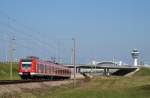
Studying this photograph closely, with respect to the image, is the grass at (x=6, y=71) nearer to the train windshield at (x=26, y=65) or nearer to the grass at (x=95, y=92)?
the train windshield at (x=26, y=65)

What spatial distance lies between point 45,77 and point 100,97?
39895 mm

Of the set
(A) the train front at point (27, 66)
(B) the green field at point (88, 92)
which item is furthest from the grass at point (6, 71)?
(A) the train front at point (27, 66)

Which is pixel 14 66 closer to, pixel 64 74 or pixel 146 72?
pixel 64 74

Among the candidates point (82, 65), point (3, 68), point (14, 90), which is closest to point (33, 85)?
point (14, 90)

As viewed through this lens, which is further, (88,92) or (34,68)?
(34,68)

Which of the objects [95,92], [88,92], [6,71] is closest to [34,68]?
[88,92]

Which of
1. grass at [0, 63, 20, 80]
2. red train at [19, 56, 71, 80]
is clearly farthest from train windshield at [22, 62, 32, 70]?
grass at [0, 63, 20, 80]

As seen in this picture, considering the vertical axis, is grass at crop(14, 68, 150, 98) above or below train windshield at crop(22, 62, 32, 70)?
below

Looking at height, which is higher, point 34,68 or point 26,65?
point 26,65

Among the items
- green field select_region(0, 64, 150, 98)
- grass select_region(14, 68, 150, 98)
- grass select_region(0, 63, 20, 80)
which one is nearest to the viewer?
green field select_region(0, 64, 150, 98)

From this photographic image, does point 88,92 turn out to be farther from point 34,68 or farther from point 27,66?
point 27,66

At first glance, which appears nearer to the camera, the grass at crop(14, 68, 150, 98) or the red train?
the grass at crop(14, 68, 150, 98)

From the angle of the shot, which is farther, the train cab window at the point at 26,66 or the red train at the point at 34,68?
the red train at the point at 34,68

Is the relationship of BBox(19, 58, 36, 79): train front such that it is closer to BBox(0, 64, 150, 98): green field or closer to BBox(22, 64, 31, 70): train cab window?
BBox(22, 64, 31, 70): train cab window
